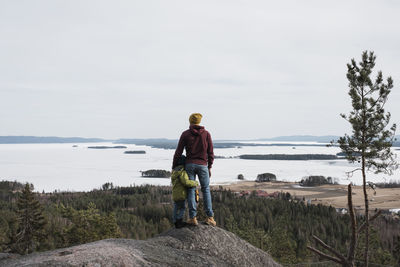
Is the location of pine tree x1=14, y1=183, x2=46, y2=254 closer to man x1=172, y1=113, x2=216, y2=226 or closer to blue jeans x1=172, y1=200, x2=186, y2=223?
blue jeans x1=172, y1=200, x2=186, y2=223

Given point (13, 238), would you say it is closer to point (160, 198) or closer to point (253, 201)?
point (253, 201)

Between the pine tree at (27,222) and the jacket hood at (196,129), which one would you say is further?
the pine tree at (27,222)

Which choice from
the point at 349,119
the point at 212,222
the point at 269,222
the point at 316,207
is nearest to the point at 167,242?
the point at 212,222

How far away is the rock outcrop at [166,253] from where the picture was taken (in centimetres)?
873

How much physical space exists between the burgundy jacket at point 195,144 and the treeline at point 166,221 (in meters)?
40.2

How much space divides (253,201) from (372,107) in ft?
425

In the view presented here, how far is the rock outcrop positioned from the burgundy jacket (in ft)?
8.06

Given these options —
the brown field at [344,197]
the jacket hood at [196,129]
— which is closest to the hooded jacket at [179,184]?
the jacket hood at [196,129]

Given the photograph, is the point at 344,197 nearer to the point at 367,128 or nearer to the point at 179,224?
the point at 367,128

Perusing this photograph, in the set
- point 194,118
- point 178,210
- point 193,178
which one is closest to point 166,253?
point 178,210

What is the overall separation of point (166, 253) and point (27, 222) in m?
47.3

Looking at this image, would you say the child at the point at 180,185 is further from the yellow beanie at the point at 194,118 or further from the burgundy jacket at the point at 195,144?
the yellow beanie at the point at 194,118

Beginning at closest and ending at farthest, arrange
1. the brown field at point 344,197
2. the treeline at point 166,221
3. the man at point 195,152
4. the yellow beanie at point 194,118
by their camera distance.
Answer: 1. the man at point 195,152
2. the yellow beanie at point 194,118
3. the treeline at point 166,221
4. the brown field at point 344,197

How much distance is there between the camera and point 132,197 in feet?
577
